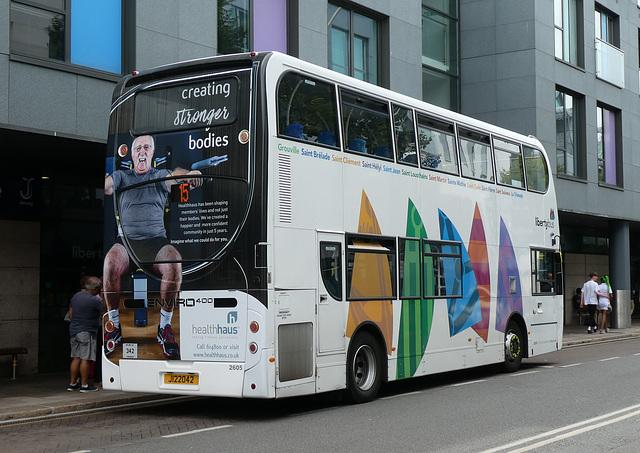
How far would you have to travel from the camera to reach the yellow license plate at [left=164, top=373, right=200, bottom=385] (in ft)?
33.4

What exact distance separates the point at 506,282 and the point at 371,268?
188 inches

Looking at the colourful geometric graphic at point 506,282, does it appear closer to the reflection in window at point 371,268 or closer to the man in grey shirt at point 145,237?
the reflection in window at point 371,268

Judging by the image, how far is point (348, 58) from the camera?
2006 cm

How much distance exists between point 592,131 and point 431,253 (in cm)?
1850

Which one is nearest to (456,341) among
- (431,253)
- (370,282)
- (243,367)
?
(431,253)

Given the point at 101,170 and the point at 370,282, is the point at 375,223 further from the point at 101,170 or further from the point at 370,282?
the point at 101,170

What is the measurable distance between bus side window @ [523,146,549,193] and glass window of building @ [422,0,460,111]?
753 centimetres

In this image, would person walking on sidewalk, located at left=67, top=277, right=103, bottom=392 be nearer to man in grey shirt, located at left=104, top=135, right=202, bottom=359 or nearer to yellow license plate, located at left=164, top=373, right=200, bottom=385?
man in grey shirt, located at left=104, top=135, right=202, bottom=359

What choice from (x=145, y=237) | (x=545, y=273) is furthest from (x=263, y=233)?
(x=545, y=273)

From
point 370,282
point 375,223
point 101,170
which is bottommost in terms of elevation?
point 370,282

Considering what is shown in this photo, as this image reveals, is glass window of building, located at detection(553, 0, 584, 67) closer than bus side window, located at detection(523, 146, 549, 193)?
No

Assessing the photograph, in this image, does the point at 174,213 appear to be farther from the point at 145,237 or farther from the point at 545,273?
the point at 545,273

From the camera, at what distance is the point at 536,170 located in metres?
17.0

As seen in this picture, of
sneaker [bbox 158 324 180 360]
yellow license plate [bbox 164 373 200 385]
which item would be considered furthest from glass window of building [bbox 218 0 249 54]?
yellow license plate [bbox 164 373 200 385]
